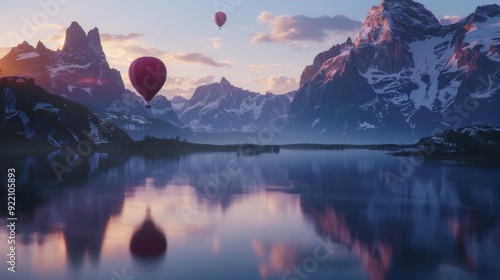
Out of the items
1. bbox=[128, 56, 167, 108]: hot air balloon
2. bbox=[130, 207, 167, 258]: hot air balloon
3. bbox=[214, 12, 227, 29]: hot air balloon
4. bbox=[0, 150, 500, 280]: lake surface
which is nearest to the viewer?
bbox=[0, 150, 500, 280]: lake surface

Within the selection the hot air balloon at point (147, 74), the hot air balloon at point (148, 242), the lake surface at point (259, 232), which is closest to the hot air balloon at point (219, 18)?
the hot air balloon at point (147, 74)

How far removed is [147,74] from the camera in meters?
114

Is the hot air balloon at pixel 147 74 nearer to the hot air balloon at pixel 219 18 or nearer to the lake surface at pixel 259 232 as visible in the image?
the lake surface at pixel 259 232

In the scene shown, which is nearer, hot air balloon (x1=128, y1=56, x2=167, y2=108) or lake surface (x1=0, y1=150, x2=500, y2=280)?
lake surface (x1=0, y1=150, x2=500, y2=280)

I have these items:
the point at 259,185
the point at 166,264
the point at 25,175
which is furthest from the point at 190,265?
the point at 25,175

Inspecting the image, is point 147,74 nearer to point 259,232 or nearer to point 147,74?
point 147,74

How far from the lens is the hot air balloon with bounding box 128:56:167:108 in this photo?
113750mm

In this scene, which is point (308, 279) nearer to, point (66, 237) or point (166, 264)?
point (166, 264)

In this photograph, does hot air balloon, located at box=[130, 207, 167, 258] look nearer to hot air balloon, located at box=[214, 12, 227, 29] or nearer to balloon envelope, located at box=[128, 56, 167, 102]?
balloon envelope, located at box=[128, 56, 167, 102]

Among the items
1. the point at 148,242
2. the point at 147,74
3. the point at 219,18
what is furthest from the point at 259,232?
the point at 219,18

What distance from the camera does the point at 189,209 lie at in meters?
79.7

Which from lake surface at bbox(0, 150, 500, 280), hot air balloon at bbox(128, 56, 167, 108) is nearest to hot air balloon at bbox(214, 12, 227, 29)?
hot air balloon at bbox(128, 56, 167, 108)

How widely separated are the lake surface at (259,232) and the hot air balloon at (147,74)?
2324cm

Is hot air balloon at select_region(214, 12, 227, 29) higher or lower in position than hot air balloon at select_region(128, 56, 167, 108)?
higher
